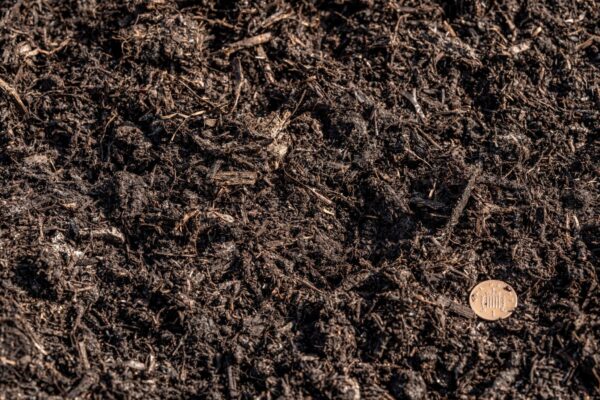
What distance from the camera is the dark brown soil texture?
247 centimetres

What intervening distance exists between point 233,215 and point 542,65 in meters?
1.68

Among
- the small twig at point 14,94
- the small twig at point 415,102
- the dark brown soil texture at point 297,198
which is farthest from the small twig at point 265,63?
the small twig at point 14,94

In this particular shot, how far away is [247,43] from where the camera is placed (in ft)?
10.2

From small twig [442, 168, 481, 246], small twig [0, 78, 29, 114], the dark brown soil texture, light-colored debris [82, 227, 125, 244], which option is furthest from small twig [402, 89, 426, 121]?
small twig [0, 78, 29, 114]

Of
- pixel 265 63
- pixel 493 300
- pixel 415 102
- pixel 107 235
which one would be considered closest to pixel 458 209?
pixel 493 300

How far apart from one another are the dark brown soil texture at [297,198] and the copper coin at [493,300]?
0.04 metres

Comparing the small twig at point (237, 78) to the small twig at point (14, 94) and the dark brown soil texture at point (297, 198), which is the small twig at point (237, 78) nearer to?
the dark brown soil texture at point (297, 198)

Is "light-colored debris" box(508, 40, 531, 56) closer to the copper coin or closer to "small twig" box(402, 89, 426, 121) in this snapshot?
"small twig" box(402, 89, 426, 121)

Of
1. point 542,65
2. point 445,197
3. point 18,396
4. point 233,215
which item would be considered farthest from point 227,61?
point 18,396

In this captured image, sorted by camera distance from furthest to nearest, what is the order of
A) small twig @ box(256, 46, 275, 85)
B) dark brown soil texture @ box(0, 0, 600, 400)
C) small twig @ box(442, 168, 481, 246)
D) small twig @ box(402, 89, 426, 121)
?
small twig @ box(256, 46, 275, 85), small twig @ box(402, 89, 426, 121), small twig @ box(442, 168, 481, 246), dark brown soil texture @ box(0, 0, 600, 400)

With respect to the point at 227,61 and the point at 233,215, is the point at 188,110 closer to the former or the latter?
the point at 227,61

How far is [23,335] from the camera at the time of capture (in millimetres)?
2432

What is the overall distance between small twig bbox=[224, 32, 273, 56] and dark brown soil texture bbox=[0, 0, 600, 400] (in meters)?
0.01

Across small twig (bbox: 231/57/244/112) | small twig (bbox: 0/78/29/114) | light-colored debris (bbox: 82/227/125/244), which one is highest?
small twig (bbox: 231/57/244/112)
